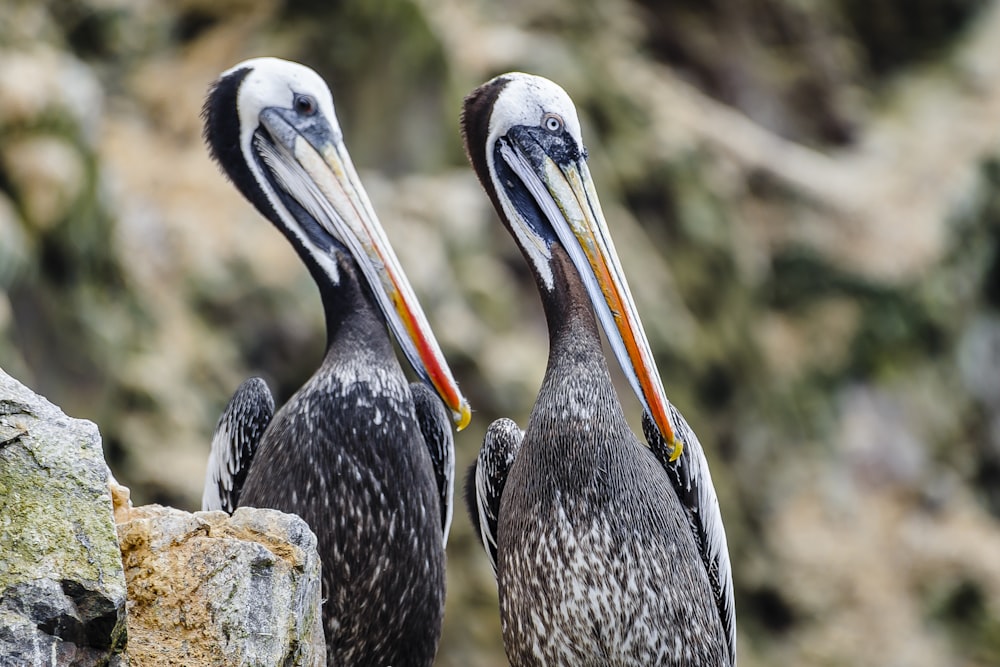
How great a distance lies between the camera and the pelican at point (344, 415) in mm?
4332

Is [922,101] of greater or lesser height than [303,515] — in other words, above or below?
above

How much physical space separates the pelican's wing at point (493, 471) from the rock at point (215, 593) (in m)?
1.13

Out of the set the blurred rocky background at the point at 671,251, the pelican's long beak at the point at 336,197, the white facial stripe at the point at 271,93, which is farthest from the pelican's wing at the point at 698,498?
the blurred rocky background at the point at 671,251

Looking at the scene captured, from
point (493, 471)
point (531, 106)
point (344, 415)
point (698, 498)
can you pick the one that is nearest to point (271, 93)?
point (531, 106)

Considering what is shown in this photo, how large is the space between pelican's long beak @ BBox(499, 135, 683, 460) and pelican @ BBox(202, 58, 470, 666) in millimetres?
584

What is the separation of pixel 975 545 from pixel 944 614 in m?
0.94

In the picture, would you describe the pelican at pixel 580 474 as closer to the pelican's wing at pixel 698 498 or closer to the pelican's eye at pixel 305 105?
the pelican's wing at pixel 698 498

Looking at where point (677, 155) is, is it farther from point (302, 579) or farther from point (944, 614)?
point (302, 579)

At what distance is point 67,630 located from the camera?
2830mm

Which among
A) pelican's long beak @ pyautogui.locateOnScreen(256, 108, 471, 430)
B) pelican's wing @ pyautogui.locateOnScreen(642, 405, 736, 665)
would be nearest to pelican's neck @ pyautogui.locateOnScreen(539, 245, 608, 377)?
pelican's wing @ pyautogui.locateOnScreen(642, 405, 736, 665)

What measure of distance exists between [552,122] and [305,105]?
3.55ft

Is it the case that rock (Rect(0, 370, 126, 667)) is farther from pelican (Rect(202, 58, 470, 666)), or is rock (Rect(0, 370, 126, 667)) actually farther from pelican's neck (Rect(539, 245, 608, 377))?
pelican's neck (Rect(539, 245, 608, 377))

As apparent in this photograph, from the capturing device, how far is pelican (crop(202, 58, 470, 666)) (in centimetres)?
433

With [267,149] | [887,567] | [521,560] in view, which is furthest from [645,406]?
[887,567]
